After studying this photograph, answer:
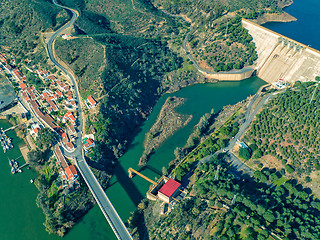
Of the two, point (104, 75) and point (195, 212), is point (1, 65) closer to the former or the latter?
point (104, 75)

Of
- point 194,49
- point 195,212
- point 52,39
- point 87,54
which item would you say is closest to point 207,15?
point 194,49

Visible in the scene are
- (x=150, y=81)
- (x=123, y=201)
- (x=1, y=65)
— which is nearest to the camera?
(x=123, y=201)

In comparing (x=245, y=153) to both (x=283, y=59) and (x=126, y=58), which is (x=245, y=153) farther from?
(x=126, y=58)

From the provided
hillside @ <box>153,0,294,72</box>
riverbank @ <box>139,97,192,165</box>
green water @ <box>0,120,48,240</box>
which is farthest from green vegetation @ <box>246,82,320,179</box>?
green water @ <box>0,120,48,240</box>

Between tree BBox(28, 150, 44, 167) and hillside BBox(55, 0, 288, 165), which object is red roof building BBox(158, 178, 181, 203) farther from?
tree BBox(28, 150, 44, 167)

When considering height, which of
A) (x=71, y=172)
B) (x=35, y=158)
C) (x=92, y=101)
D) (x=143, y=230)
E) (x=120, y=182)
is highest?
(x=92, y=101)

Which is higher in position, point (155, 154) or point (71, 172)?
point (71, 172)

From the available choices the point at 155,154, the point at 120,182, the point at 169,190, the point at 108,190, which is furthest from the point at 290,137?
the point at 108,190
